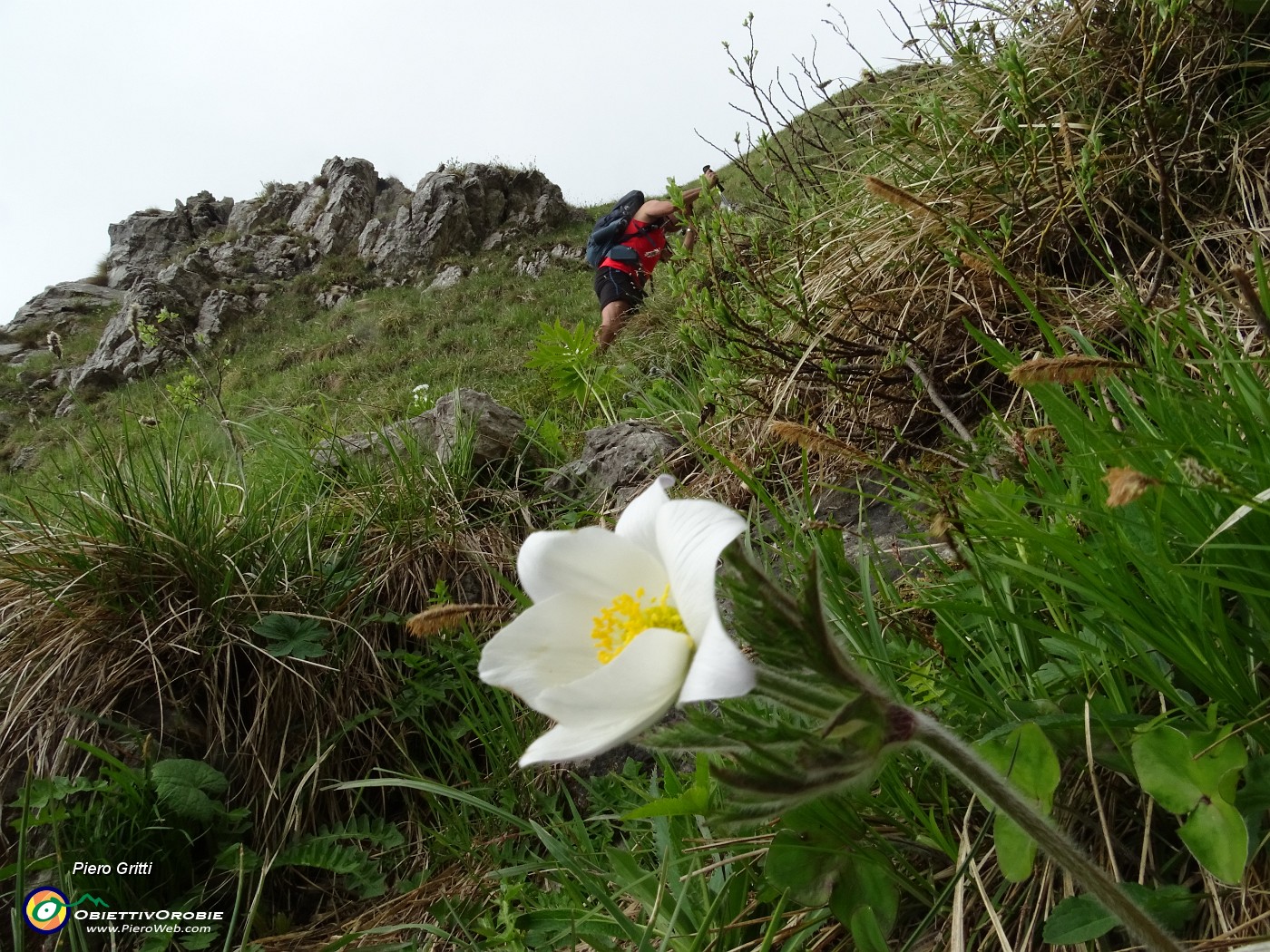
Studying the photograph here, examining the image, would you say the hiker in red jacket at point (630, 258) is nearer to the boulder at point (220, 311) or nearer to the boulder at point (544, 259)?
the boulder at point (544, 259)

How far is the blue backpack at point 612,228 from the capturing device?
8.62 meters

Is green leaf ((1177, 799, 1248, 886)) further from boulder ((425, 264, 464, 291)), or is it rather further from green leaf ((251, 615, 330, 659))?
boulder ((425, 264, 464, 291))

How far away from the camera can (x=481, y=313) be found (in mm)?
14805

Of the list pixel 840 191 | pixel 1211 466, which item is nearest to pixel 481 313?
pixel 840 191

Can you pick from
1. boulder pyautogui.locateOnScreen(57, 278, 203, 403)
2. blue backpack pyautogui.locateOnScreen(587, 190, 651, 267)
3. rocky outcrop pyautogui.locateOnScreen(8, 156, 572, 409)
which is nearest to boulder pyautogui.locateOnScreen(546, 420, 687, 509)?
blue backpack pyautogui.locateOnScreen(587, 190, 651, 267)

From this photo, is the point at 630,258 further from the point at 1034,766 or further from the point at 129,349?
the point at 129,349

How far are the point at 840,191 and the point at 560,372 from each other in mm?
1542

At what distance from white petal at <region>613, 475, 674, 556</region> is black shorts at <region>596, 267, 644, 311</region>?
6.00 m

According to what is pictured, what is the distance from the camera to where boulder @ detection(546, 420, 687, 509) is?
2.56m

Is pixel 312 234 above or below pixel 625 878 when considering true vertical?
above

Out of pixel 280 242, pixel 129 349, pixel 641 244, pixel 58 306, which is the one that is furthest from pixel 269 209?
pixel 641 244

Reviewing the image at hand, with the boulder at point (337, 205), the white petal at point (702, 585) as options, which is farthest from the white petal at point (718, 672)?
the boulder at point (337, 205)

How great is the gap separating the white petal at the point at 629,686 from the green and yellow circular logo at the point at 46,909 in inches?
65.3

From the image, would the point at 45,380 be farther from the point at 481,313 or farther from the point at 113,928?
the point at 113,928
